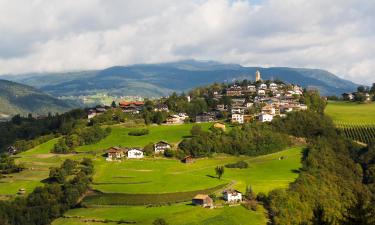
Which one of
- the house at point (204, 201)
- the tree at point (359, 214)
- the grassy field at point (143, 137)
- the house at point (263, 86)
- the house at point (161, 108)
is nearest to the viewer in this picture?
the tree at point (359, 214)

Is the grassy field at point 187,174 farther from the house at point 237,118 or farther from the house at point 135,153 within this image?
the house at point 237,118

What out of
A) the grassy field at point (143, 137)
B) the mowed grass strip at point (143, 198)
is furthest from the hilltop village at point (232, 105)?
the mowed grass strip at point (143, 198)

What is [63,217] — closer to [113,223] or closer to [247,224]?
[113,223]

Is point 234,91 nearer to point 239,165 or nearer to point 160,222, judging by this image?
point 239,165

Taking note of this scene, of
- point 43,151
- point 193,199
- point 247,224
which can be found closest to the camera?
point 247,224

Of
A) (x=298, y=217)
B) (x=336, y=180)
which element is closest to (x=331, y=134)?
(x=336, y=180)

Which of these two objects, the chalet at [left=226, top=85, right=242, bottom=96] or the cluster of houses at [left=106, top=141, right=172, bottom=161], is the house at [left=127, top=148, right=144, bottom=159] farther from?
the chalet at [left=226, top=85, right=242, bottom=96]
